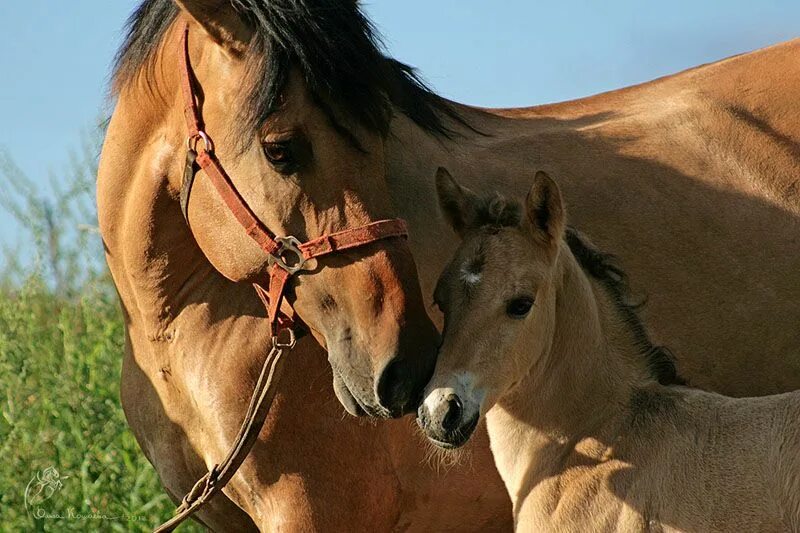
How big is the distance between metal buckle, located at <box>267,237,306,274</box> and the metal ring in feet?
1.27

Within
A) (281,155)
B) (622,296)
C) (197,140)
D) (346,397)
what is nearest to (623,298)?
(622,296)

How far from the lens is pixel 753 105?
5.16 m

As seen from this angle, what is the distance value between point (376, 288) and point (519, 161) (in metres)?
1.32

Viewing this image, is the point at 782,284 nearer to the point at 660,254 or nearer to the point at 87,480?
the point at 660,254

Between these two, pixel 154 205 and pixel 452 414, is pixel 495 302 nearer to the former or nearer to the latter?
pixel 452 414

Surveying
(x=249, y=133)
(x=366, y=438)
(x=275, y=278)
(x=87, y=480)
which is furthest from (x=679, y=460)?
(x=87, y=480)

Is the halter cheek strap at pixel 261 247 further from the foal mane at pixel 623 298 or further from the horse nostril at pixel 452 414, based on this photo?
the foal mane at pixel 623 298

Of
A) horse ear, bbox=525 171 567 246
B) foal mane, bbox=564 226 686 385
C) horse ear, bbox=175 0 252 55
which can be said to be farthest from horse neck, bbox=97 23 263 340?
foal mane, bbox=564 226 686 385

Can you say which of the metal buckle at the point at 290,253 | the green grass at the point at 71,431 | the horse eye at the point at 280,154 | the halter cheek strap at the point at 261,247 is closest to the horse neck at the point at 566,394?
the halter cheek strap at the point at 261,247

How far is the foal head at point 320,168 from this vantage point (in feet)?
11.9

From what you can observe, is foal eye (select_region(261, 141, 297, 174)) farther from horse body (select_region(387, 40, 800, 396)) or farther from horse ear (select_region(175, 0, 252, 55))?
horse body (select_region(387, 40, 800, 396))

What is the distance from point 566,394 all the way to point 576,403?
44 mm

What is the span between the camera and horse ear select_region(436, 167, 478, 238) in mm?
4066

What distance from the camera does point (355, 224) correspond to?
3682mm
